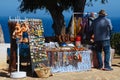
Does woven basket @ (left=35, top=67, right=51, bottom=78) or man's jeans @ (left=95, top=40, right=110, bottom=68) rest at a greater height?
man's jeans @ (left=95, top=40, right=110, bottom=68)

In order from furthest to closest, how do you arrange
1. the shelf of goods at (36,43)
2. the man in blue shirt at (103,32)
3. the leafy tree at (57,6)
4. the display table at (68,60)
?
the leafy tree at (57,6)
the man in blue shirt at (103,32)
the display table at (68,60)
the shelf of goods at (36,43)

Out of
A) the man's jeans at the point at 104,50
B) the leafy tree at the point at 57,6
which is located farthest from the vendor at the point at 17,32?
the leafy tree at the point at 57,6

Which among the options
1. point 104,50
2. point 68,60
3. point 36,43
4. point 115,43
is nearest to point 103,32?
point 104,50

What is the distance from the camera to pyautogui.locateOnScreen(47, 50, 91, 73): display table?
15008 mm

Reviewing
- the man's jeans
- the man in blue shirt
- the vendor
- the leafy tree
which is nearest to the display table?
the man's jeans

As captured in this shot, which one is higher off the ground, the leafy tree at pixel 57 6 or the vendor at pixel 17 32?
the leafy tree at pixel 57 6

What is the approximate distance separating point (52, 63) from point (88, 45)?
167 centimetres

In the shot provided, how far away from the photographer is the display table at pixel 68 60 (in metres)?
15.0

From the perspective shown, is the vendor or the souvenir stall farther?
the souvenir stall

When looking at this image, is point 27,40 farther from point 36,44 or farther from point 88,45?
point 88,45

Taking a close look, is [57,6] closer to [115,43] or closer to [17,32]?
[115,43]

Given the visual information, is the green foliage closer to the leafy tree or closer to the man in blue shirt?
the leafy tree

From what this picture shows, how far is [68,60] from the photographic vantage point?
15.3 metres

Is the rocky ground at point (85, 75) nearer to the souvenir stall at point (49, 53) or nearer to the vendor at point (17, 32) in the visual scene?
the souvenir stall at point (49, 53)
